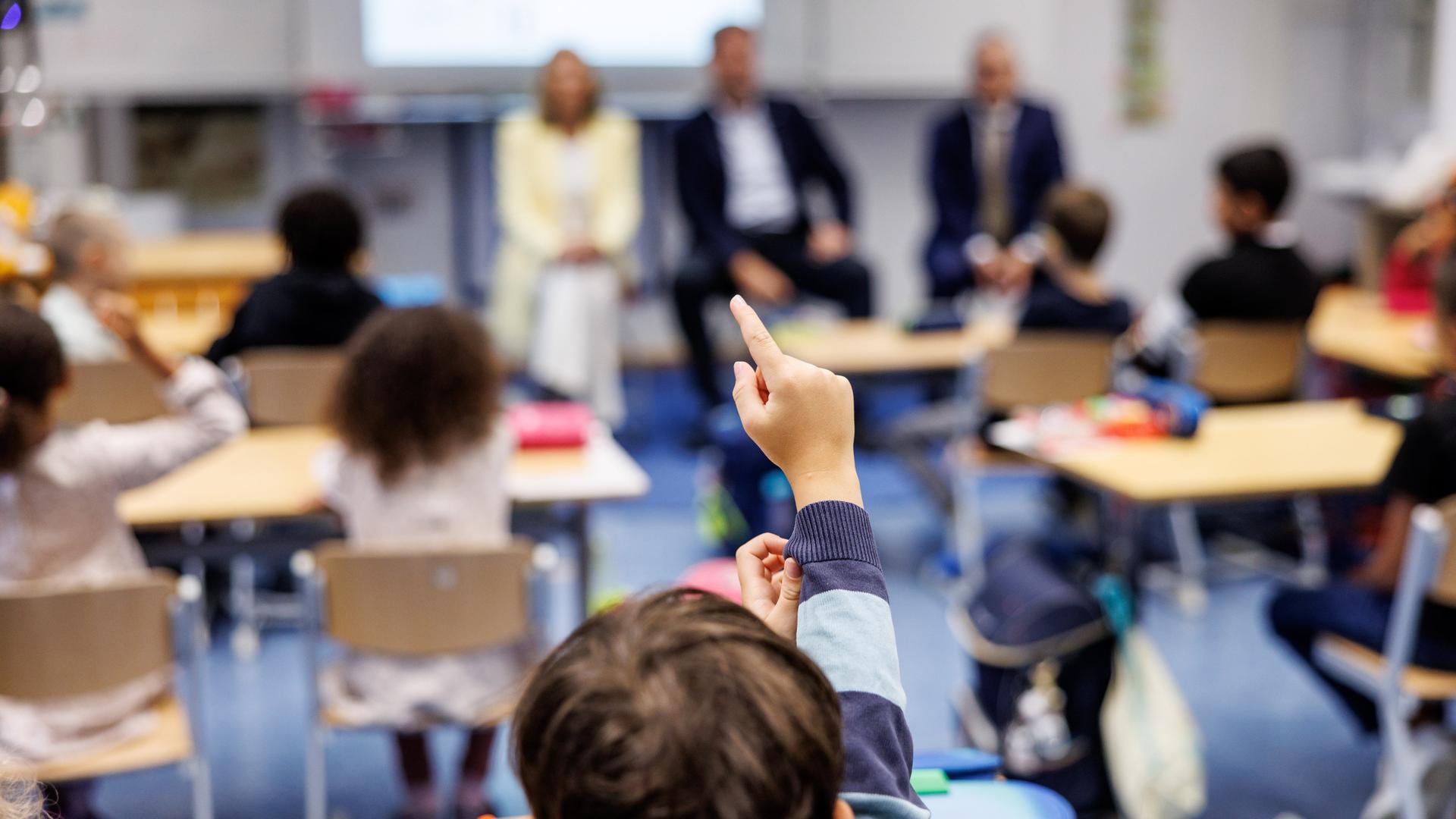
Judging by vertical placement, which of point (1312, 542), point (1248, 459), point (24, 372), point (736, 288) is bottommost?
point (1312, 542)

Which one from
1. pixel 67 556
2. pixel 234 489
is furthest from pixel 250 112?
pixel 67 556

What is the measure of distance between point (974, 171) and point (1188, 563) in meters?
2.27

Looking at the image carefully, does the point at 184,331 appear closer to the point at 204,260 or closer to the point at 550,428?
the point at 204,260

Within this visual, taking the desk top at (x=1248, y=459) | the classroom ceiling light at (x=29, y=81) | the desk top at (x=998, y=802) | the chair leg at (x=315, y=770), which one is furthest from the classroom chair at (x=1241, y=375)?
the classroom ceiling light at (x=29, y=81)

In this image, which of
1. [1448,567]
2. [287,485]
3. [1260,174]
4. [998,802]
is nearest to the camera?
[998,802]

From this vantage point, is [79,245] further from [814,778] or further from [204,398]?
[814,778]

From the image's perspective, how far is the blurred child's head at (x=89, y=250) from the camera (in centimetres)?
366

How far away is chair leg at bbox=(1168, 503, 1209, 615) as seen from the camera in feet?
13.5

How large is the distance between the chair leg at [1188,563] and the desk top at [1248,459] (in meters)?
0.79

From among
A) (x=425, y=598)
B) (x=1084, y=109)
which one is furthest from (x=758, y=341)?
(x=1084, y=109)

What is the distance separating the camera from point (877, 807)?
0.96 m

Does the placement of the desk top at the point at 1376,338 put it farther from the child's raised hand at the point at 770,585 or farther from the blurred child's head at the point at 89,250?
the blurred child's head at the point at 89,250

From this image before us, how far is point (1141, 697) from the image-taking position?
105 inches

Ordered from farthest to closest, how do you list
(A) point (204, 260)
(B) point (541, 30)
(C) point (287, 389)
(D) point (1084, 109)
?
(D) point (1084, 109) < (B) point (541, 30) < (A) point (204, 260) < (C) point (287, 389)
